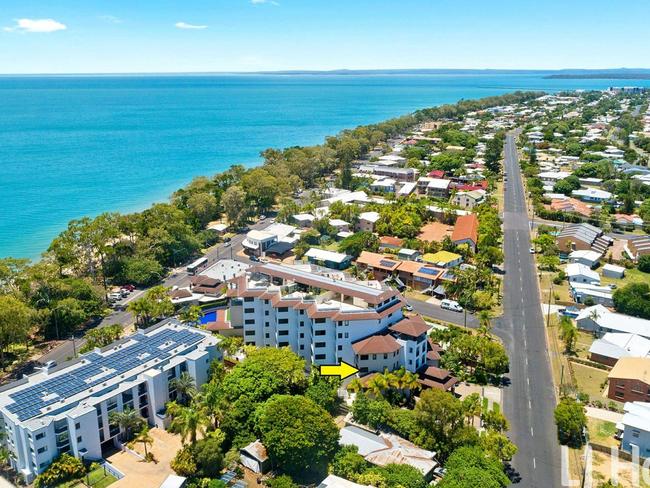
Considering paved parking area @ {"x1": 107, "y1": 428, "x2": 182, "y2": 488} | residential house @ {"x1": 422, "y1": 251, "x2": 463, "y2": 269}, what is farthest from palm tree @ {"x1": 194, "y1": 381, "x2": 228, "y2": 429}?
residential house @ {"x1": 422, "y1": 251, "x2": 463, "y2": 269}

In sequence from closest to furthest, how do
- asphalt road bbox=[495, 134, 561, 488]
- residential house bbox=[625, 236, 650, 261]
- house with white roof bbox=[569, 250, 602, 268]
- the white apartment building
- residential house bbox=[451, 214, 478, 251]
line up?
asphalt road bbox=[495, 134, 561, 488] < the white apartment building < house with white roof bbox=[569, 250, 602, 268] < residential house bbox=[625, 236, 650, 261] < residential house bbox=[451, 214, 478, 251]

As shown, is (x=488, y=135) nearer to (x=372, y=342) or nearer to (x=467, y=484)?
(x=372, y=342)

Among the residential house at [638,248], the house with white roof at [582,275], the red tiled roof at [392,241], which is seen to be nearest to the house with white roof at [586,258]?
the house with white roof at [582,275]

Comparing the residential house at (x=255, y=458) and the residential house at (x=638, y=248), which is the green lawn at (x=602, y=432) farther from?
the residential house at (x=638, y=248)

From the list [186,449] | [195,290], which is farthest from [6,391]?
[195,290]

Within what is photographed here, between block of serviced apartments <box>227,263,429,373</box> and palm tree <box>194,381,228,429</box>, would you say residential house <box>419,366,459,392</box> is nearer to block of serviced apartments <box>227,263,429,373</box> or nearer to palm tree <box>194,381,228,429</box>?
block of serviced apartments <box>227,263,429,373</box>
